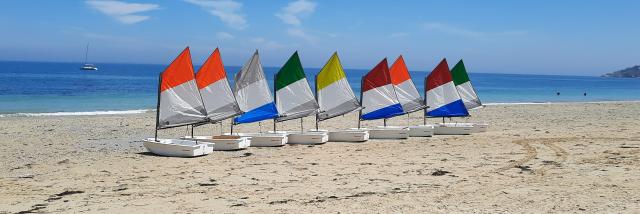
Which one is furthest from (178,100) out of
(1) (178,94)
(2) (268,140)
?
(2) (268,140)

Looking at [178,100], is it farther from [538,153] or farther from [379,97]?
[538,153]

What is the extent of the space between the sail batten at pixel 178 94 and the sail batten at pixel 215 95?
82 cm

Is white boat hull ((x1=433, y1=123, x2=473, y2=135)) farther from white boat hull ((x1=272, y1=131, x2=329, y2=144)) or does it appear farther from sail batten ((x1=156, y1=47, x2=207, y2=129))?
sail batten ((x1=156, y1=47, x2=207, y2=129))

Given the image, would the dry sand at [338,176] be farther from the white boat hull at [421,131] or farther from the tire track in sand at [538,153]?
the white boat hull at [421,131]

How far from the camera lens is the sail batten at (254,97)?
813 inches

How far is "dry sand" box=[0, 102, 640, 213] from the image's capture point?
36.4ft

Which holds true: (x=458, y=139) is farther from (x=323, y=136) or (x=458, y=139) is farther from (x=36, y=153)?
(x=36, y=153)

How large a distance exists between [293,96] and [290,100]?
0.18 meters

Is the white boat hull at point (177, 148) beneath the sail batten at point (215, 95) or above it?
beneath

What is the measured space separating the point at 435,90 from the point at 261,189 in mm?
13963

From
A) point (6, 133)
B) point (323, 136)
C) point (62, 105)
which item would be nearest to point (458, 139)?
point (323, 136)

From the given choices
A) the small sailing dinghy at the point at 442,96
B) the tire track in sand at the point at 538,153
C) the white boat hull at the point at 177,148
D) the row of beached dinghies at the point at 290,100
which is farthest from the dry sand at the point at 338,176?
the small sailing dinghy at the point at 442,96

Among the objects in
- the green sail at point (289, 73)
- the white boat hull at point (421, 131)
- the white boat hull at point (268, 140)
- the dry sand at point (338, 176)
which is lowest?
the dry sand at point (338, 176)

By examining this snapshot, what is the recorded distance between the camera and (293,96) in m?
21.6
